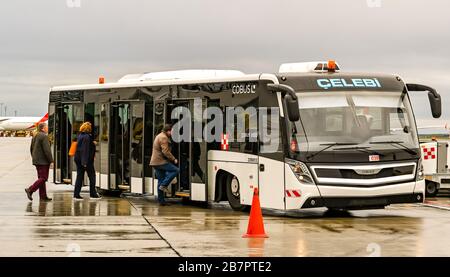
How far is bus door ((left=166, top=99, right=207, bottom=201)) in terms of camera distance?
819 inches

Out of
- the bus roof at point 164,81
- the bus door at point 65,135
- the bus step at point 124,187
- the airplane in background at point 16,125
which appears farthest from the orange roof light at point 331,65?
the airplane in background at point 16,125

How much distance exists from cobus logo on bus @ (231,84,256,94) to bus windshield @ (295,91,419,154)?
1032mm

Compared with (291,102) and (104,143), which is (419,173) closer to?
(291,102)

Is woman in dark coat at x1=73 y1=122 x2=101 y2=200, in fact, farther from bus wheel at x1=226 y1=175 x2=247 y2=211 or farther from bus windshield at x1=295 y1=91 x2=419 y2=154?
bus windshield at x1=295 y1=91 x2=419 y2=154

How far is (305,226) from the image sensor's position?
56.2ft

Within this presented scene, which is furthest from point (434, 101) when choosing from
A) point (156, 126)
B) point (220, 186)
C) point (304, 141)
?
point (156, 126)

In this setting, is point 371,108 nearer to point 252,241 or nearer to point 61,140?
point 252,241

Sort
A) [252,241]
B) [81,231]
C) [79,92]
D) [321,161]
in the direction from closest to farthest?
[252,241], [81,231], [321,161], [79,92]

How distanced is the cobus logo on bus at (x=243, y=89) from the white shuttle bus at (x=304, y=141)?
0.02 m

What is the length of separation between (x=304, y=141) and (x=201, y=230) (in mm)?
3022

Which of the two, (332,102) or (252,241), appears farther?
(332,102)
